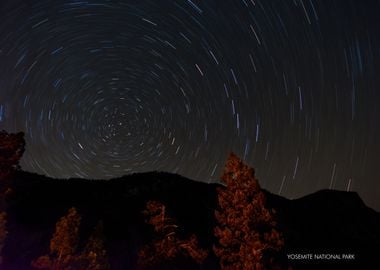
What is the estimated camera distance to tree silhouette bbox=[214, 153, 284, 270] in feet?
64.0

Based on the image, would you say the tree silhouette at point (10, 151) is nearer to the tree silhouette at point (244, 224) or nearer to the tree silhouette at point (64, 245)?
the tree silhouette at point (64, 245)

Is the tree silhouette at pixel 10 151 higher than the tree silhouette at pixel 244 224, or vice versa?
the tree silhouette at pixel 10 151

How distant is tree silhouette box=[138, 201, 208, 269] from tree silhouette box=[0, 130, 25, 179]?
1070 cm

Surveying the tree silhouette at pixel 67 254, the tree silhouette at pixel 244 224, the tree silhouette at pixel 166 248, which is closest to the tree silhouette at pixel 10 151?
the tree silhouette at pixel 67 254

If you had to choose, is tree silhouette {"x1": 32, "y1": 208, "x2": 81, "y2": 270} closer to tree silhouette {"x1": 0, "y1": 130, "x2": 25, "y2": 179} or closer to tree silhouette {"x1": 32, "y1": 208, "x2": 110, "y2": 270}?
tree silhouette {"x1": 32, "y1": 208, "x2": 110, "y2": 270}

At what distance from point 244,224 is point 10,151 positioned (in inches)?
702

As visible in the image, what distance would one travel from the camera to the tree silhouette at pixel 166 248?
80.5 feet

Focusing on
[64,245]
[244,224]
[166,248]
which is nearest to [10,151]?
[64,245]

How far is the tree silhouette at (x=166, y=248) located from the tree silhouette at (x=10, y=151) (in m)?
10.7

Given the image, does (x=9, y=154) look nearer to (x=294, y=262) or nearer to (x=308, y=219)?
(x=294, y=262)

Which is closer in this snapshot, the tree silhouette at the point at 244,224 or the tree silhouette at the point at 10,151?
the tree silhouette at the point at 244,224

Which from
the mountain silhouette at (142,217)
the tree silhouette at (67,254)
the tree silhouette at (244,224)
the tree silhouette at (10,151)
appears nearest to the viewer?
the tree silhouette at (244,224)

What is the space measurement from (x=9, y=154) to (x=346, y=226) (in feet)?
383

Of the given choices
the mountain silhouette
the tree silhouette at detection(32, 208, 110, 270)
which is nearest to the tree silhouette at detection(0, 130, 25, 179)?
the tree silhouette at detection(32, 208, 110, 270)
